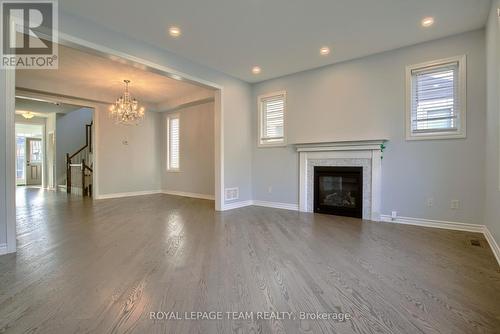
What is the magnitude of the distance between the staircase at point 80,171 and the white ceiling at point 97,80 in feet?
9.00

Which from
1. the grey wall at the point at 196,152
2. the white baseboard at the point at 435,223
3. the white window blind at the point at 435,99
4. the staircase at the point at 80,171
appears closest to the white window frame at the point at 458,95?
the white window blind at the point at 435,99

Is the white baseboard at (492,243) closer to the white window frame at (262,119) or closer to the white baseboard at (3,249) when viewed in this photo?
the white window frame at (262,119)

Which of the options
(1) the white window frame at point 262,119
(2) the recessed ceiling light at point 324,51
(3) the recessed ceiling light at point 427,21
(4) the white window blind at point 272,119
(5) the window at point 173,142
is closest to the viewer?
(3) the recessed ceiling light at point 427,21

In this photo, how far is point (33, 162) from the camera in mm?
12289

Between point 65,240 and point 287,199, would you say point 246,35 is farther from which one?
point 65,240

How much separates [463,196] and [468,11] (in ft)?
8.59

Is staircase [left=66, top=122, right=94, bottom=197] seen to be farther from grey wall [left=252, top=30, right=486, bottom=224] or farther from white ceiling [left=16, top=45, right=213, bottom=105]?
grey wall [left=252, top=30, right=486, bottom=224]

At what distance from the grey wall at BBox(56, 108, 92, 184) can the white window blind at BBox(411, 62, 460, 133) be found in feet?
36.0

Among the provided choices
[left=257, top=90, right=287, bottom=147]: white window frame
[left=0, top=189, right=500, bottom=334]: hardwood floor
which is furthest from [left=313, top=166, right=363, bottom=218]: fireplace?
[left=257, top=90, right=287, bottom=147]: white window frame

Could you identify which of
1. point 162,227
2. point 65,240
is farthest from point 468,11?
point 65,240

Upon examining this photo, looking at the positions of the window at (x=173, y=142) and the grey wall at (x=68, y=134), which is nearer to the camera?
the window at (x=173, y=142)

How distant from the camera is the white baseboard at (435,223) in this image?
145 inches

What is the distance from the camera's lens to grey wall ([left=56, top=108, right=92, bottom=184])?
31.1 feet

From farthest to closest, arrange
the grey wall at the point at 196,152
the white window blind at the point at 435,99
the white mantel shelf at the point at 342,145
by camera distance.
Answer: the grey wall at the point at 196,152
the white mantel shelf at the point at 342,145
the white window blind at the point at 435,99
